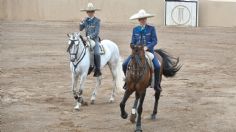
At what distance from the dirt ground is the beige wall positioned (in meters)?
3.75

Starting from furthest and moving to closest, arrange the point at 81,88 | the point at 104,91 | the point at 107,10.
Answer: the point at 107,10, the point at 104,91, the point at 81,88

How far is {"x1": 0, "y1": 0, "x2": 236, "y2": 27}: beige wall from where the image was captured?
30.1 metres

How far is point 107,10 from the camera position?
31000 millimetres

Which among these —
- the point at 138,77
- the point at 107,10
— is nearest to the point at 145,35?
the point at 138,77

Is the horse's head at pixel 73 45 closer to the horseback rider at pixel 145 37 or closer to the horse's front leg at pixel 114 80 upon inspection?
the horse's front leg at pixel 114 80

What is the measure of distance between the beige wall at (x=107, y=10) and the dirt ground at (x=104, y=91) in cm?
375

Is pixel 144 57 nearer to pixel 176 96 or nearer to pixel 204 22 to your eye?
pixel 176 96

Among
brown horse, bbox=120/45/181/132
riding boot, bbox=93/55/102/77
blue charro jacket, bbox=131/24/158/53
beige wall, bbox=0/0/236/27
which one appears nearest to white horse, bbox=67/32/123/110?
riding boot, bbox=93/55/102/77

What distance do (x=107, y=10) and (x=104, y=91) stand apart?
16.7 m

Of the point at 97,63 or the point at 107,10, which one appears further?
the point at 107,10

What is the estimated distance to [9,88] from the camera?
14664 mm

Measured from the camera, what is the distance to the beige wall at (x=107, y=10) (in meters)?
30.1

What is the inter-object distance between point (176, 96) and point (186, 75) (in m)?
3.39

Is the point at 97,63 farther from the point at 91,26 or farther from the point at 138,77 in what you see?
the point at 138,77
